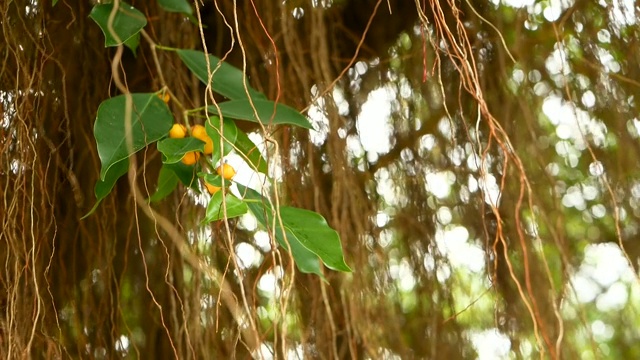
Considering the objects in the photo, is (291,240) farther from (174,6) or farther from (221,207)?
(174,6)

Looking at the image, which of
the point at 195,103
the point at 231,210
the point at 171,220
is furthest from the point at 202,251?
the point at 231,210

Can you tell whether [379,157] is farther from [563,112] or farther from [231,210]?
[231,210]

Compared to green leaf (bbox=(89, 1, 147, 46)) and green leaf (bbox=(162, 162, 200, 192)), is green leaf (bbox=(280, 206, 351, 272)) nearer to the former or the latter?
green leaf (bbox=(162, 162, 200, 192))

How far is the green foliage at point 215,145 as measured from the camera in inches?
26.8

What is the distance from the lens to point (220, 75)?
851mm

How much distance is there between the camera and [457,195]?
1.14 meters

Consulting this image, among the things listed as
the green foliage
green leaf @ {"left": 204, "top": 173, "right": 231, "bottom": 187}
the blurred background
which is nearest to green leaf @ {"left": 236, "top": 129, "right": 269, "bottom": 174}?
the green foliage

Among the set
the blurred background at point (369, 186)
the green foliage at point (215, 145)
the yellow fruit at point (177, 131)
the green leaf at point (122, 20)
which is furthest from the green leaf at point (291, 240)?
the blurred background at point (369, 186)

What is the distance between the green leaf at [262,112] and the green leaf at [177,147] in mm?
52

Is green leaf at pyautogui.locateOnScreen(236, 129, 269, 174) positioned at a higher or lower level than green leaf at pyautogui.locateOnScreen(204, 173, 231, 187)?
higher

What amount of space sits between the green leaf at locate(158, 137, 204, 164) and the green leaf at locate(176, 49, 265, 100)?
0.12 m

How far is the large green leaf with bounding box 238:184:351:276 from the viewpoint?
0.68 m

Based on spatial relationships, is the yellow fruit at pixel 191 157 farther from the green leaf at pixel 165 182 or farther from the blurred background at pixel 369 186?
the blurred background at pixel 369 186

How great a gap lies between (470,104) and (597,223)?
0.30 meters
